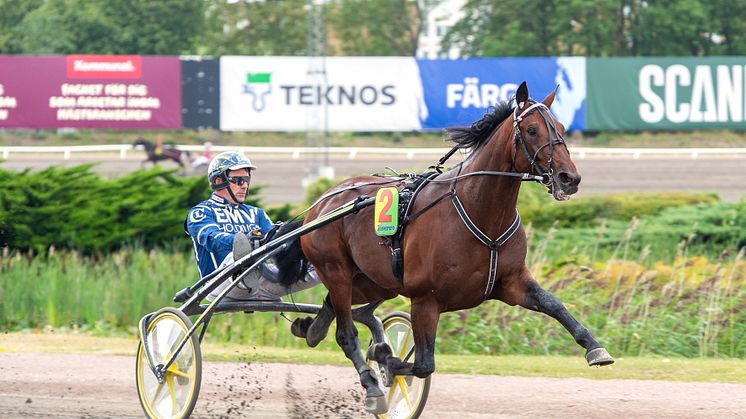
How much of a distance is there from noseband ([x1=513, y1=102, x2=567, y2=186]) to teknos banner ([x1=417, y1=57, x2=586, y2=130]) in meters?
17.5

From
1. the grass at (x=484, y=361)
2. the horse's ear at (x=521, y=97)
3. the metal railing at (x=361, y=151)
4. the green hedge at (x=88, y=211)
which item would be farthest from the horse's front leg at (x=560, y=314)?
the metal railing at (x=361, y=151)

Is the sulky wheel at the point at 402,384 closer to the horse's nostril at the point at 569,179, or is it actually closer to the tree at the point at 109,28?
the horse's nostril at the point at 569,179

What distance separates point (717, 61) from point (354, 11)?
28.3 metres

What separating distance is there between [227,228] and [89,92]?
1761 centimetres

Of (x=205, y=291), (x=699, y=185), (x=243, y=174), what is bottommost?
(x=699, y=185)

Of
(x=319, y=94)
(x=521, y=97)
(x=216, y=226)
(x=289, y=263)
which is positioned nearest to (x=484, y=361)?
(x=289, y=263)

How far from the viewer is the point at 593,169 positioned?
28.1m

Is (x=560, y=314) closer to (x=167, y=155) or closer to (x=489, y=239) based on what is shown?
(x=489, y=239)

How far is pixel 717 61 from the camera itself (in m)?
24.0

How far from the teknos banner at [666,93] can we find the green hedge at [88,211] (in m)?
11.4

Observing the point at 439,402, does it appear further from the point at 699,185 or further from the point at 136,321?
the point at 699,185

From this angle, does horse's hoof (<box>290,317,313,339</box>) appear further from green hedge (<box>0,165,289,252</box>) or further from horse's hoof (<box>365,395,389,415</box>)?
green hedge (<box>0,165,289,252</box>)

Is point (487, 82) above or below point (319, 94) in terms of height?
above

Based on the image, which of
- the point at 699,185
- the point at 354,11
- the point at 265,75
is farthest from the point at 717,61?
the point at 354,11
